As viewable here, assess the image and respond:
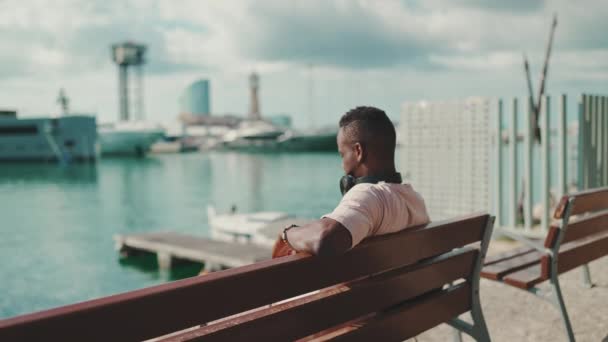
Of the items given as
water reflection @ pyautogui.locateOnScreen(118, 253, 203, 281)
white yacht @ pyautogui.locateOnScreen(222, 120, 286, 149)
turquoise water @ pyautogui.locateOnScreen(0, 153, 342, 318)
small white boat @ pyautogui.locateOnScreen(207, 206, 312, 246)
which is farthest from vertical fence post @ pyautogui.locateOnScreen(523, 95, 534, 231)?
white yacht @ pyautogui.locateOnScreen(222, 120, 286, 149)

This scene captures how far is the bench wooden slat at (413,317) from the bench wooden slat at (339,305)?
0.13ft

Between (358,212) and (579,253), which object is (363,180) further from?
(579,253)

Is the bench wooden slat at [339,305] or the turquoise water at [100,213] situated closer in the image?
the bench wooden slat at [339,305]

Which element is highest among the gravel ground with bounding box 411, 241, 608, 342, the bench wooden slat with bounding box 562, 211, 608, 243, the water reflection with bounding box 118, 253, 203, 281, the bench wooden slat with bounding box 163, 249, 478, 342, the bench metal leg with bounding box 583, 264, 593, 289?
the bench wooden slat with bounding box 163, 249, 478, 342

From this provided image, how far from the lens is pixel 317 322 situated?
176 cm


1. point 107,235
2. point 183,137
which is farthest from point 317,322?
point 183,137

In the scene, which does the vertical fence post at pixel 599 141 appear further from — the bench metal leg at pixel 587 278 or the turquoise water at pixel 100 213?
the turquoise water at pixel 100 213

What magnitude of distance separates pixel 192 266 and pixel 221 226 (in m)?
2.38

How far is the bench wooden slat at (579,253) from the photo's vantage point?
3310mm

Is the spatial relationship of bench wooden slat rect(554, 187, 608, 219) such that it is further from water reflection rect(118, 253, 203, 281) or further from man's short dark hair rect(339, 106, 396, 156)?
water reflection rect(118, 253, 203, 281)

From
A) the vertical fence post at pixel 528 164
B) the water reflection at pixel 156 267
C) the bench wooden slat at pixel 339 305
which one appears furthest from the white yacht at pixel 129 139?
the bench wooden slat at pixel 339 305

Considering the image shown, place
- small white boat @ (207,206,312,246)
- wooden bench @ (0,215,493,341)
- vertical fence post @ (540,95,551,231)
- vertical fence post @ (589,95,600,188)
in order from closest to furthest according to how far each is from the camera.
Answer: wooden bench @ (0,215,493,341), vertical fence post @ (540,95,551,231), vertical fence post @ (589,95,600,188), small white boat @ (207,206,312,246)

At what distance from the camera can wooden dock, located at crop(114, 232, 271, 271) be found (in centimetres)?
1287

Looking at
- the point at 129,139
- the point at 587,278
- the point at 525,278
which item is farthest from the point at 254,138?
the point at 525,278
